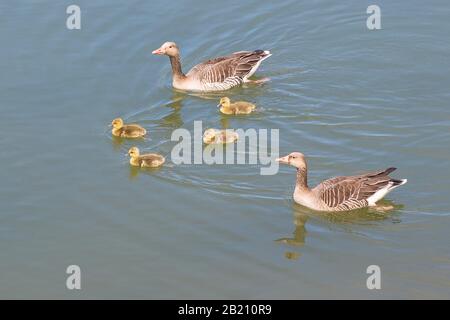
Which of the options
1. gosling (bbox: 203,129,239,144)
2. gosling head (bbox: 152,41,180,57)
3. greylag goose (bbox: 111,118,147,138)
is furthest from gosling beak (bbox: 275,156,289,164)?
gosling head (bbox: 152,41,180,57)

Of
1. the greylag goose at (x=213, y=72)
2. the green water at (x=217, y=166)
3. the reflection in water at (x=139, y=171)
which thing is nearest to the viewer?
the green water at (x=217, y=166)

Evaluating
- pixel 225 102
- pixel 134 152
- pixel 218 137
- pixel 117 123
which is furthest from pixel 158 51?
pixel 134 152

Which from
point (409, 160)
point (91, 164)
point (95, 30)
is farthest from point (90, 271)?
point (95, 30)

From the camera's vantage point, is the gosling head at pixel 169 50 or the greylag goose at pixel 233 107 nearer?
the greylag goose at pixel 233 107

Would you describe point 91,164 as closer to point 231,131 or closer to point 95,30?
point 231,131

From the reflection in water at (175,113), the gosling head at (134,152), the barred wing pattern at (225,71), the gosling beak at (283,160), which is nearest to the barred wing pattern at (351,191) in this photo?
the gosling beak at (283,160)

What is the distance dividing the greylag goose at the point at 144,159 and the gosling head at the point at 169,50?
3.51m

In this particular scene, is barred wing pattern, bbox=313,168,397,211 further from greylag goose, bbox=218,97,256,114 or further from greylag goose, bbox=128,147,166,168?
greylag goose, bbox=218,97,256,114

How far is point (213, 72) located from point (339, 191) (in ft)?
16.7

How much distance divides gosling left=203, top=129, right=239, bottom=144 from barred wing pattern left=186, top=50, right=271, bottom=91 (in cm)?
249

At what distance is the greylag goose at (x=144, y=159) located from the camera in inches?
601

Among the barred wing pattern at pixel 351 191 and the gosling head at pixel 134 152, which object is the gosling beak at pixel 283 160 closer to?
the barred wing pattern at pixel 351 191

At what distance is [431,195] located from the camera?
1441 cm

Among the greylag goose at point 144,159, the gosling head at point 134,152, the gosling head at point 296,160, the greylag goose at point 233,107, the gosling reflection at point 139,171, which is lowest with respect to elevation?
the gosling head at point 296,160
